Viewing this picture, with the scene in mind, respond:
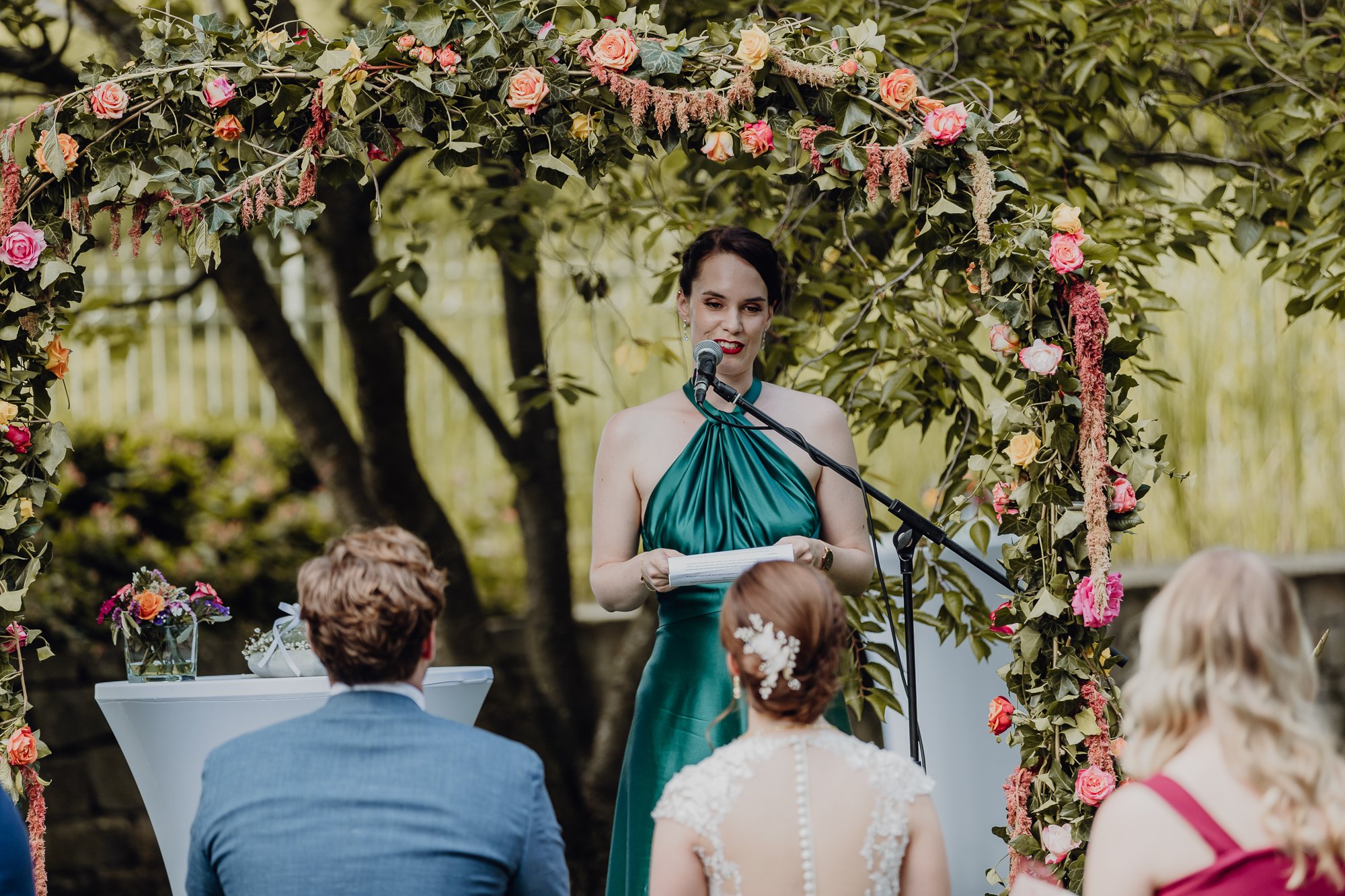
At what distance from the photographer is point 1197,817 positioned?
1.72 m

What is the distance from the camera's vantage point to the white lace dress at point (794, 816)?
1.93 meters

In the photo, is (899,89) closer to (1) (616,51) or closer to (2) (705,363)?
(1) (616,51)

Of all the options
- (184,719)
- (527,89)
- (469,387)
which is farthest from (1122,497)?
(469,387)

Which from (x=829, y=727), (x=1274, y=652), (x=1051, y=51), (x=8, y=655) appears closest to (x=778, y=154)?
(x=1051, y=51)

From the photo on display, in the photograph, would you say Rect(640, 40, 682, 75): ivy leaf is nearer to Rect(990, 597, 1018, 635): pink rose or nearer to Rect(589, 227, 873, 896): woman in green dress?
Rect(589, 227, 873, 896): woman in green dress

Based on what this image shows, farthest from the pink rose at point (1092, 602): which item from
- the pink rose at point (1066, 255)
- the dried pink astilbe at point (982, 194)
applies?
the dried pink astilbe at point (982, 194)

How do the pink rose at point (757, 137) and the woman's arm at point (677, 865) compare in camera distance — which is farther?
the pink rose at point (757, 137)

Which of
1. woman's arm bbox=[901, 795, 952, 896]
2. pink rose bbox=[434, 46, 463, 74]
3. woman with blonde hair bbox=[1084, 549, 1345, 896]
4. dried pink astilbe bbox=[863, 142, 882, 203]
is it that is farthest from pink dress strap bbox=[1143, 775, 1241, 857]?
pink rose bbox=[434, 46, 463, 74]

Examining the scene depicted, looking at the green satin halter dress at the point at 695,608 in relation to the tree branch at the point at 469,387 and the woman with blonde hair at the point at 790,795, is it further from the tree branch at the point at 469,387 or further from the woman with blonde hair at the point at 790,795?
the tree branch at the point at 469,387

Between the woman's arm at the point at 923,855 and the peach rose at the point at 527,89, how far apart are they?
1692 mm

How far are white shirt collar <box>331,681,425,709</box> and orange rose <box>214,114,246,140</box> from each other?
1479mm

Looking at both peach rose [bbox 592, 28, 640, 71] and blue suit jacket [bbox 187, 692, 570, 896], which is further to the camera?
peach rose [bbox 592, 28, 640, 71]

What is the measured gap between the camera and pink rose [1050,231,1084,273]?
2.82 metres

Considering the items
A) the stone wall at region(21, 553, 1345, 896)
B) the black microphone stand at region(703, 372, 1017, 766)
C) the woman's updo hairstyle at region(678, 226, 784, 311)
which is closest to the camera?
the black microphone stand at region(703, 372, 1017, 766)
